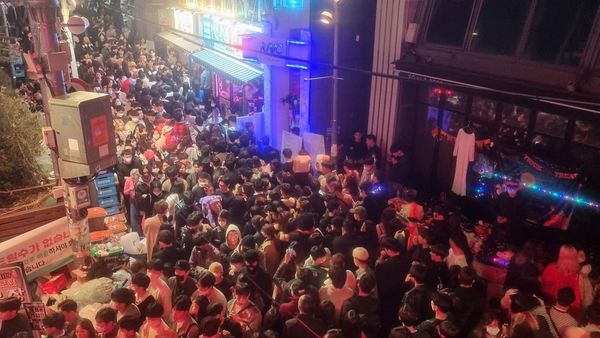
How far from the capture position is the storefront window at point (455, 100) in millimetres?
9820

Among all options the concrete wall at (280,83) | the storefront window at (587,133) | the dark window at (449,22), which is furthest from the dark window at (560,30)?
the concrete wall at (280,83)

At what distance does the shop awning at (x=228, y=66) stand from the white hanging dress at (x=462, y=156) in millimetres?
6854

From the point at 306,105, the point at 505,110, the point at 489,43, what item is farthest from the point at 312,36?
the point at 505,110

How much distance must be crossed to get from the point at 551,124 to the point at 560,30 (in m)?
1.56

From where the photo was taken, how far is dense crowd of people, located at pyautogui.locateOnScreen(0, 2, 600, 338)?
505cm

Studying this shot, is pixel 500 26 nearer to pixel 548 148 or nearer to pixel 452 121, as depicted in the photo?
pixel 452 121

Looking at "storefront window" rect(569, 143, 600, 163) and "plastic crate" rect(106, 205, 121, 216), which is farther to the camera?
"plastic crate" rect(106, 205, 121, 216)

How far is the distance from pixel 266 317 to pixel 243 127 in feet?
30.1

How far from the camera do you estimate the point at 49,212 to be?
27.8 ft

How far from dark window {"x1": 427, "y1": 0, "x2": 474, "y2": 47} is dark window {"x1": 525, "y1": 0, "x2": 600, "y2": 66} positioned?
1.53m

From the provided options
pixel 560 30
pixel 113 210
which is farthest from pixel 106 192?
pixel 560 30

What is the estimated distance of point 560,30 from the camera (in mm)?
8102

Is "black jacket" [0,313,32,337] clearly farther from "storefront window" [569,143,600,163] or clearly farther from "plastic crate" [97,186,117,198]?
"storefront window" [569,143,600,163]

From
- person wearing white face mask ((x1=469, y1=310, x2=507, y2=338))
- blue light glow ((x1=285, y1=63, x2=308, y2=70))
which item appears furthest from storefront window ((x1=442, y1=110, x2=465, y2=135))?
person wearing white face mask ((x1=469, y1=310, x2=507, y2=338))
